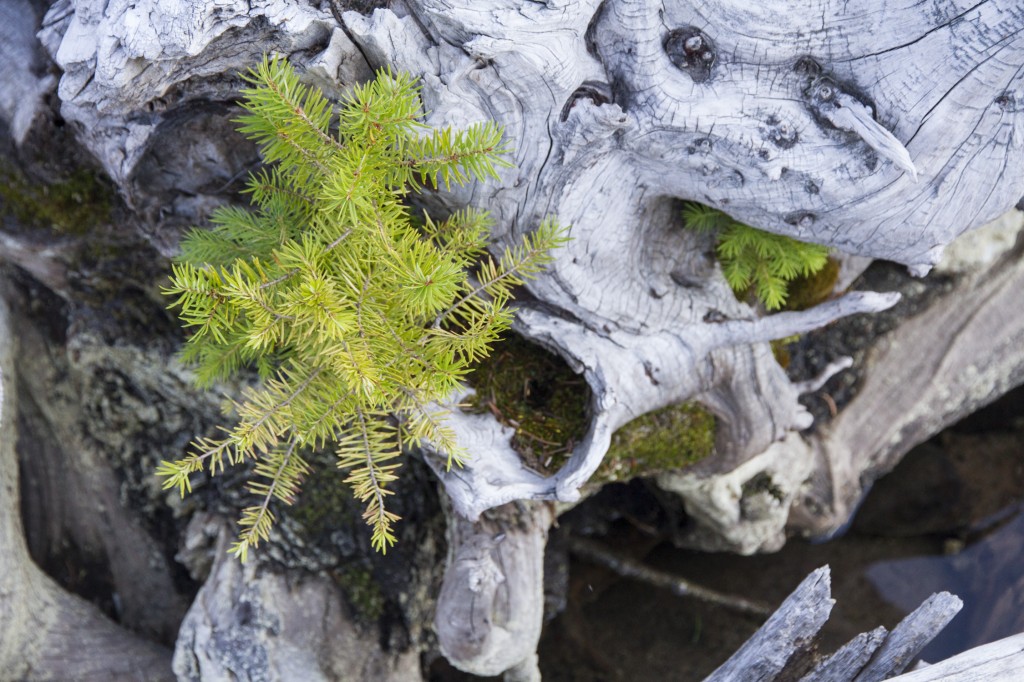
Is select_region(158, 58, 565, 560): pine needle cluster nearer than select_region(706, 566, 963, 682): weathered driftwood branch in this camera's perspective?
Yes

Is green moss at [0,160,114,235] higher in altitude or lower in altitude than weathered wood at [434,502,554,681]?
higher

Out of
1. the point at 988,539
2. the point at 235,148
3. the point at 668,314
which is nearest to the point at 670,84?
the point at 668,314

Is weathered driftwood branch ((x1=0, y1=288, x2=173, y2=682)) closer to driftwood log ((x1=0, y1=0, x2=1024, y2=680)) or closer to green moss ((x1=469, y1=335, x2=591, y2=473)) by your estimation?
driftwood log ((x1=0, y1=0, x2=1024, y2=680))

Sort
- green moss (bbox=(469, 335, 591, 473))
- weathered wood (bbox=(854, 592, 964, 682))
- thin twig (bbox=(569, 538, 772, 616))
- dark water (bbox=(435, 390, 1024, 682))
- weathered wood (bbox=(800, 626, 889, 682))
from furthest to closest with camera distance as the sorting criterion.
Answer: thin twig (bbox=(569, 538, 772, 616)) → dark water (bbox=(435, 390, 1024, 682)) → green moss (bbox=(469, 335, 591, 473)) → weathered wood (bbox=(800, 626, 889, 682)) → weathered wood (bbox=(854, 592, 964, 682))

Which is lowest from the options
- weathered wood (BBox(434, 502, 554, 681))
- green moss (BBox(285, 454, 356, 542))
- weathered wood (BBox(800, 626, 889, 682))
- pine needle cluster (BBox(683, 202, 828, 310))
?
green moss (BBox(285, 454, 356, 542))

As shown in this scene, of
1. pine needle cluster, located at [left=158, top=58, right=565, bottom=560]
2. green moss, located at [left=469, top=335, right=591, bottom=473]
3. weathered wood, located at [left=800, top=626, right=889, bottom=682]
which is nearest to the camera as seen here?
pine needle cluster, located at [left=158, top=58, right=565, bottom=560]

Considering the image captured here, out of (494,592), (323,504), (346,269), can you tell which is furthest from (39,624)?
(346,269)

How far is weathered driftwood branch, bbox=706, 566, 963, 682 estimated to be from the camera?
273cm

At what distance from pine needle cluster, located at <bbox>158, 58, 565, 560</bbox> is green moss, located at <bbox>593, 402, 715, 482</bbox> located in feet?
3.36

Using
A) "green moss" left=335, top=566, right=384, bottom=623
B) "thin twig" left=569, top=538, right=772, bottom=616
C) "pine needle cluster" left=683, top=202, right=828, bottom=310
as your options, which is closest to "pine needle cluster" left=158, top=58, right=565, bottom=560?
"pine needle cluster" left=683, top=202, right=828, bottom=310

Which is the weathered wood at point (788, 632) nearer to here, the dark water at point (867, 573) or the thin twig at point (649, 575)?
the dark water at point (867, 573)

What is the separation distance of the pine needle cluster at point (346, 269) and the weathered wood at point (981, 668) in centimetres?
180

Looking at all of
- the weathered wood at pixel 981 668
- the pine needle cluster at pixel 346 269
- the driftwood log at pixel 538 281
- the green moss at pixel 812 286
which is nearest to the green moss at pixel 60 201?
the driftwood log at pixel 538 281

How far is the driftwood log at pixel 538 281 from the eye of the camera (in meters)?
2.28
